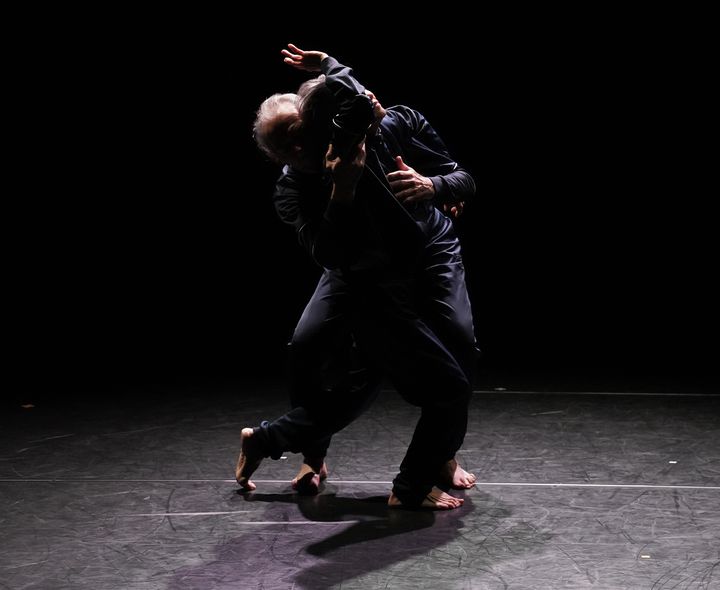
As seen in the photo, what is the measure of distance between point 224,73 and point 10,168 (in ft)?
3.85

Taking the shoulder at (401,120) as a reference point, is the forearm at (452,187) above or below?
below

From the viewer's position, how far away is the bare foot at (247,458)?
2.54 m

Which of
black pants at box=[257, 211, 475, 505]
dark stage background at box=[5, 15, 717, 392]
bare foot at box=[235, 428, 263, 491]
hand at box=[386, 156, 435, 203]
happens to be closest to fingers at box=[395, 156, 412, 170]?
hand at box=[386, 156, 435, 203]

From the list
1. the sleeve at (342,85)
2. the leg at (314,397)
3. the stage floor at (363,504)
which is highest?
the sleeve at (342,85)

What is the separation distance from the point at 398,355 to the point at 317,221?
36 centimetres

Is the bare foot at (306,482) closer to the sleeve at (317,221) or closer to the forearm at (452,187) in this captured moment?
the sleeve at (317,221)

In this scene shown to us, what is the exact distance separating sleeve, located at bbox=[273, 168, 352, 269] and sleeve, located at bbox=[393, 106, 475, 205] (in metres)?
0.31

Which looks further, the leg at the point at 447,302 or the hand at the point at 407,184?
the leg at the point at 447,302

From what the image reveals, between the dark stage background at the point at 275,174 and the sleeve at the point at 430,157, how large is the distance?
197 cm

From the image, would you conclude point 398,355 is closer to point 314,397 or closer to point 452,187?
point 314,397

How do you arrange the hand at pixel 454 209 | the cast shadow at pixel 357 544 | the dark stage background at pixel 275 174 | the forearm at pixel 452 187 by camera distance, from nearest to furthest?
the cast shadow at pixel 357 544, the forearm at pixel 452 187, the hand at pixel 454 209, the dark stage background at pixel 275 174

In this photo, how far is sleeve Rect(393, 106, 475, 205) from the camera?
8.00 ft

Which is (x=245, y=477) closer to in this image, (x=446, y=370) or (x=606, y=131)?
(x=446, y=370)

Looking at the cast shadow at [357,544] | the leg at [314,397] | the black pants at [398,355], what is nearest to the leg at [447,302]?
the black pants at [398,355]
